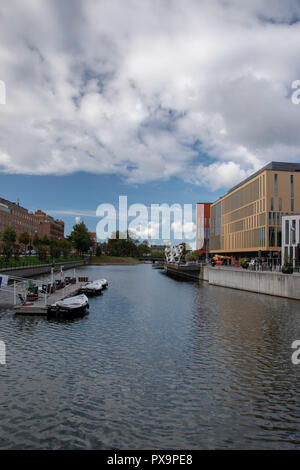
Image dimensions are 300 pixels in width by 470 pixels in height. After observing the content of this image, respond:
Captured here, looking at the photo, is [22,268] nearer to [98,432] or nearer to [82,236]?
[98,432]

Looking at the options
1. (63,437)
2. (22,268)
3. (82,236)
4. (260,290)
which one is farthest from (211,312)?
(82,236)

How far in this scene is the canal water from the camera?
10.2m

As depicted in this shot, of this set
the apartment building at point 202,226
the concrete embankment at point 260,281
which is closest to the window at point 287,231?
the concrete embankment at point 260,281

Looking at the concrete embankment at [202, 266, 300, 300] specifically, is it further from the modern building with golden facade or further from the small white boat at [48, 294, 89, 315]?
the small white boat at [48, 294, 89, 315]

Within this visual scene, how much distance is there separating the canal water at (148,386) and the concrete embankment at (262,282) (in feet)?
50.8

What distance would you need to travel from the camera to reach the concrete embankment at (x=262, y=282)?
40281 mm

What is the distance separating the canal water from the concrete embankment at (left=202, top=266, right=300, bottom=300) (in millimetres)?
15474

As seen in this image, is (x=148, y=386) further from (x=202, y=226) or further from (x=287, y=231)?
(x=202, y=226)

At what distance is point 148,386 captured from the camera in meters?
13.8

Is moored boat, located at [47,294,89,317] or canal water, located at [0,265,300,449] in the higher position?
moored boat, located at [47,294,89,317]

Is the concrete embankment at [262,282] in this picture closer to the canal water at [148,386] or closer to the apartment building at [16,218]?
the canal water at [148,386]

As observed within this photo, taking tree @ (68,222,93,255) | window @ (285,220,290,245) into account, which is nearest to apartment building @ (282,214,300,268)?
window @ (285,220,290,245)

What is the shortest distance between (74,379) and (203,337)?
32.6 ft

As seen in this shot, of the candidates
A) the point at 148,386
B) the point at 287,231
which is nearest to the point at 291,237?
the point at 287,231
